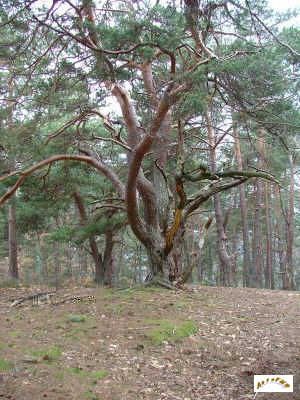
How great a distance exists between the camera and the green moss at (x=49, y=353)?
5438mm

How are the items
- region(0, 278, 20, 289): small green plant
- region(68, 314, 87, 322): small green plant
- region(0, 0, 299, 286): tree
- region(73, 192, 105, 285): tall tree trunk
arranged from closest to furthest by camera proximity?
region(0, 0, 299, 286): tree
region(68, 314, 87, 322): small green plant
region(0, 278, 20, 289): small green plant
region(73, 192, 105, 285): tall tree trunk

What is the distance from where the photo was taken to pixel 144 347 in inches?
238

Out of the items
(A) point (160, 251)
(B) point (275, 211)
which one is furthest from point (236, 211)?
(A) point (160, 251)

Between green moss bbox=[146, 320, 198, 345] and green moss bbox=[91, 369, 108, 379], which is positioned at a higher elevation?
green moss bbox=[146, 320, 198, 345]

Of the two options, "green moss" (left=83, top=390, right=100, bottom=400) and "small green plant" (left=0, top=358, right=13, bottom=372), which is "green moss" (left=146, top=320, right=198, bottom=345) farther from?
"small green plant" (left=0, top=358, right=13, bottom=372)

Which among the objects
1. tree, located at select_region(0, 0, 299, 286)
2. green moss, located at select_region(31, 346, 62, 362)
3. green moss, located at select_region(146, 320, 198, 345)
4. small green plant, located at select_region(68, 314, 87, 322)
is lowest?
green moss, located at select_region(31, 346, 62, 362)

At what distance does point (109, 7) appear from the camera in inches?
310

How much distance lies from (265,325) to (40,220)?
29.6 feet

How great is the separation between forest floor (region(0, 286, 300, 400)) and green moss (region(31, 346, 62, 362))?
1cm

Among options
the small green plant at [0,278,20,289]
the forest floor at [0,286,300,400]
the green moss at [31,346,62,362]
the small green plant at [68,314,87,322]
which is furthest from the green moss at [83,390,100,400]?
the small green plant at [0,278,20,289]

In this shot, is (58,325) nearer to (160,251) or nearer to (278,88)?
(160,251)

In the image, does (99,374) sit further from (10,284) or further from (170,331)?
(10,284)

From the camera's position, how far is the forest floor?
477 cm

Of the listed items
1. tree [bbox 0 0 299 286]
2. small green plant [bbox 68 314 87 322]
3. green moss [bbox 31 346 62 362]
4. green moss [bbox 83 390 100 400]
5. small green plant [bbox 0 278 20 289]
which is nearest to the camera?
green moss [bbox 83 390 100 400]
